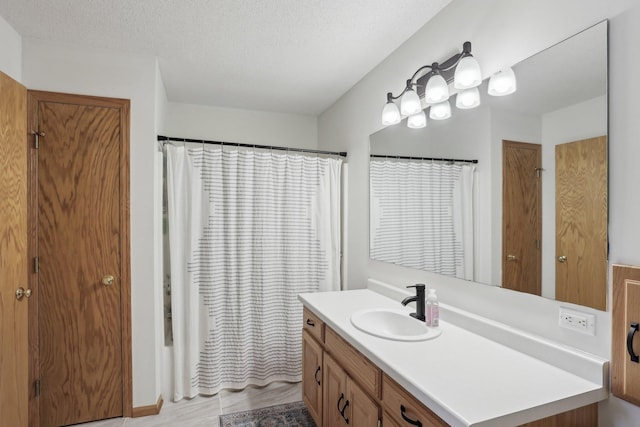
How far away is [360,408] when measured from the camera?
1.45 metres

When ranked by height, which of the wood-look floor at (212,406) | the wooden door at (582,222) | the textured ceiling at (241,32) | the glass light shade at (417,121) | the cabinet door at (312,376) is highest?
the textured ceiling at (241,32)

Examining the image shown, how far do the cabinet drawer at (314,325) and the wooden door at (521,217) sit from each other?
999 millimetres

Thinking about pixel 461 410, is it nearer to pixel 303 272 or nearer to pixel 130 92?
pixel 303 272

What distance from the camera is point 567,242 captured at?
1.23 m

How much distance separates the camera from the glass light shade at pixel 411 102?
1.94 metres

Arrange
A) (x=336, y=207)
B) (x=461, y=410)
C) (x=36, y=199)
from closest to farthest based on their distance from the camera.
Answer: (x=461, y=410)
(x=36, y=199)
(x=336, y=207)

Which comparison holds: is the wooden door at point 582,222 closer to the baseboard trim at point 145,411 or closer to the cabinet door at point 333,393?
the cabinet door at point 333,393

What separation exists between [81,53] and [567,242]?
2.90 m

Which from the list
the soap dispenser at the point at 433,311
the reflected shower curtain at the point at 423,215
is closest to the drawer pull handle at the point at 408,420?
the soap dispenser at the point at 433,311

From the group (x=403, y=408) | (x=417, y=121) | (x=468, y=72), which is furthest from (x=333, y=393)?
(x=468, y=72)

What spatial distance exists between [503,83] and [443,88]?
12.7 inches

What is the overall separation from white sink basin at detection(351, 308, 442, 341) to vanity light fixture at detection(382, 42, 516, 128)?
1.09m

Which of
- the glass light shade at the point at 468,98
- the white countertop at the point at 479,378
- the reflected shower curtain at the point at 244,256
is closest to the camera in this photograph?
the white countertop at the point at 479,378

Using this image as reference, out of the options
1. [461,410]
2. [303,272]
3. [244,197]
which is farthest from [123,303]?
[461,410]
